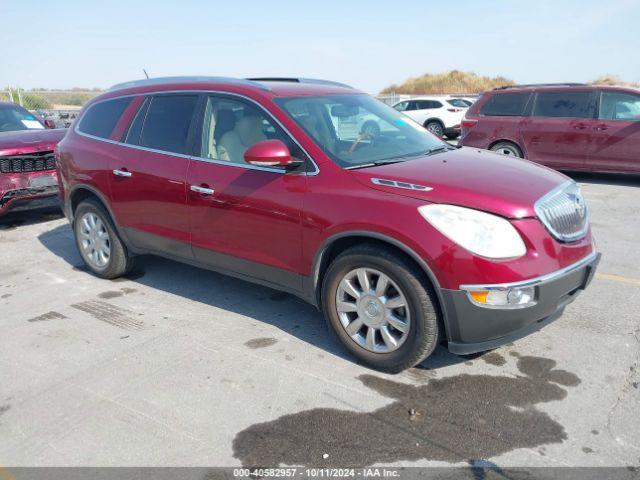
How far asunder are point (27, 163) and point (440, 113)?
1569cm

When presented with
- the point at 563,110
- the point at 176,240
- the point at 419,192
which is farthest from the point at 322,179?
the point at 563,110

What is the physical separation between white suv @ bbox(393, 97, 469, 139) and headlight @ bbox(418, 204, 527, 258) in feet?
56.6

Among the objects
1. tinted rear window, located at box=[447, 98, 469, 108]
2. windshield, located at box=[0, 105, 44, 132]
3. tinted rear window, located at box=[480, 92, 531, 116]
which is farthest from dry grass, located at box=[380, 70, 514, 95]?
windshield, located at box=[0, 105, 44, 132]

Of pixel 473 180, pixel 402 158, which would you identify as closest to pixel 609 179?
pixel 402 158

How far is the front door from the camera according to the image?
150 inches

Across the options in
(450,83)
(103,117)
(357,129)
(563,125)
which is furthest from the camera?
(450,83)

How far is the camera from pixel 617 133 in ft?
30.3

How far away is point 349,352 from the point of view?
3.68 metres

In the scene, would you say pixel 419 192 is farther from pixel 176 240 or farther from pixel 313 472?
pixel 176 240

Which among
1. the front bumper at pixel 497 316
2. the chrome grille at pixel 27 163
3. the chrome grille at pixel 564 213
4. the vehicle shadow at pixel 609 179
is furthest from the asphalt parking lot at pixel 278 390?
the vehicle shadow at pixel 609 179

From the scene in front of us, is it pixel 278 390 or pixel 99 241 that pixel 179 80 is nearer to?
pixel 99 241

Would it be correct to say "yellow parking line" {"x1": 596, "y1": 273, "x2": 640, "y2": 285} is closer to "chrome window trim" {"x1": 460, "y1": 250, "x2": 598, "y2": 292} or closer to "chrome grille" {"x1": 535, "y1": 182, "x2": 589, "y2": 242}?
"chrome grille" {"x1": 535, "y1": 182, "x2": 589, "y2": 242}

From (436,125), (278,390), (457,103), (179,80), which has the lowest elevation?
(278,390)

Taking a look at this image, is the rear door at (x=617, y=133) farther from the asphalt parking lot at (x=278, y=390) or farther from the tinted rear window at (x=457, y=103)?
the tinted rear window at (x=457, y=103)
